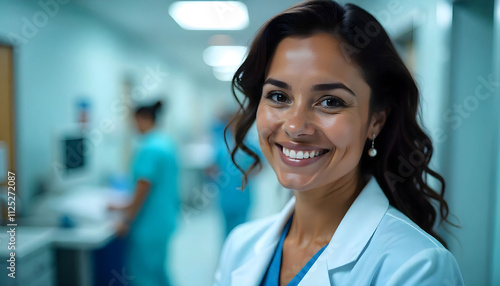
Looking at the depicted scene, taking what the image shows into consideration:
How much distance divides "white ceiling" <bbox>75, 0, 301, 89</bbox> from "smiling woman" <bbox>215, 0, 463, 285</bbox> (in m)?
1.01

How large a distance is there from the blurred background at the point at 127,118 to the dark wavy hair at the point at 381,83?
0.20 metres

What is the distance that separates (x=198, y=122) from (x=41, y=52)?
23.3ft

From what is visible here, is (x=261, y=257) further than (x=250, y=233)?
→ No

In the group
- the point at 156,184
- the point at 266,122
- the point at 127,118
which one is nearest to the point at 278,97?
the point at 266,122

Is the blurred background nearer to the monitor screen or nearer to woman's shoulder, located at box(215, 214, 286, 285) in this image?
the monitor screen

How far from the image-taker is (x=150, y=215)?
2047mm

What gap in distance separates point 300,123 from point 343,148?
0.10 meters

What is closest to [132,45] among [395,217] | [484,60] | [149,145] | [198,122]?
[149,145]

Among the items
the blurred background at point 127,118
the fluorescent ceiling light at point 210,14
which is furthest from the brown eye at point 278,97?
the fluorescent ceiling light at point 210,14

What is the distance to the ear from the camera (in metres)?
0.74

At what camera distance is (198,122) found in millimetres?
9344

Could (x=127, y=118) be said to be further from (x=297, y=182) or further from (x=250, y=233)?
(x=297, y=182)

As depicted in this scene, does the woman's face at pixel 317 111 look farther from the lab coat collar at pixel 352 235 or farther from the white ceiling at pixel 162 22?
the white ceiling at pixel 162 22

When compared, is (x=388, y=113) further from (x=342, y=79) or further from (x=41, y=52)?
(x=41, y=52)
